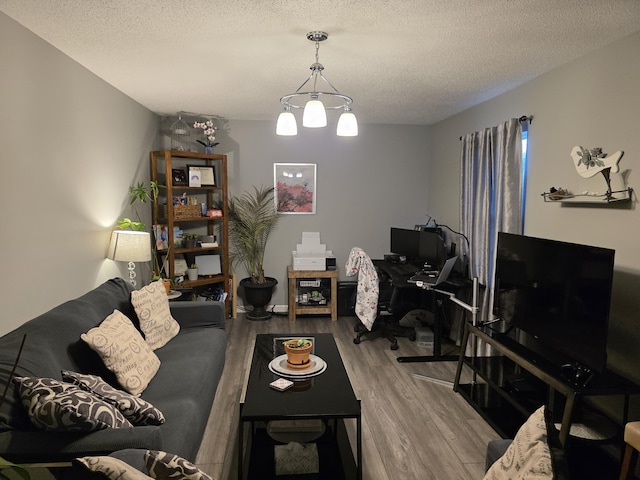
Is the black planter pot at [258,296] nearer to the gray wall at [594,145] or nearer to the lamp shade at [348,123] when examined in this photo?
the lamp shade at [348,123]

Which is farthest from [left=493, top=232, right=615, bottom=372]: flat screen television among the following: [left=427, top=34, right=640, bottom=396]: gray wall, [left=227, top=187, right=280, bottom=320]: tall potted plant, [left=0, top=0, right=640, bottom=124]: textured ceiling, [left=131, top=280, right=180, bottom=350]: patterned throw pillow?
[left=227, top=187, right=280, bottom=320]: tall potted plant

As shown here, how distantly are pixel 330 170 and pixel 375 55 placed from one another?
2705mm

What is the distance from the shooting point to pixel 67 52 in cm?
270

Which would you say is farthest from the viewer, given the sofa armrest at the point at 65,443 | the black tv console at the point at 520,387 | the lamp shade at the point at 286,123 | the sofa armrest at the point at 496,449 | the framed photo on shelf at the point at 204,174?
the framed photo on shelf at the point at 204,174

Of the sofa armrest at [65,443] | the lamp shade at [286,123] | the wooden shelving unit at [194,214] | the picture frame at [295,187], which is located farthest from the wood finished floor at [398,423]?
the picture frame at [295,187]

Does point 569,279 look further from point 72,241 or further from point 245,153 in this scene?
point 245,153

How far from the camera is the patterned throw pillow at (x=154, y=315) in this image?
2824 mm

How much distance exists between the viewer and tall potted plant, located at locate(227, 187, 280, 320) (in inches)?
201

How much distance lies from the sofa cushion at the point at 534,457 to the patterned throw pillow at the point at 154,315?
7.40ft

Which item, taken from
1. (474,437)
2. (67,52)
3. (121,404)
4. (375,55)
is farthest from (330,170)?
(121,404)

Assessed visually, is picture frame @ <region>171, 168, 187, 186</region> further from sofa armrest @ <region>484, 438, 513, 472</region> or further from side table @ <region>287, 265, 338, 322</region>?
sofa armrest @ <region>484, 438, 513, 472</region>

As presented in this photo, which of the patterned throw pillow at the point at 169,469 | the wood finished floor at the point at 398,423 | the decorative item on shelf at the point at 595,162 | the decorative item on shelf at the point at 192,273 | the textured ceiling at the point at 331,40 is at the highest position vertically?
the textured ceiling at the point at 331,40

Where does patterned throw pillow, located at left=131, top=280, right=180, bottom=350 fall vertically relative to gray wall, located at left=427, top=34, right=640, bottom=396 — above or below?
below

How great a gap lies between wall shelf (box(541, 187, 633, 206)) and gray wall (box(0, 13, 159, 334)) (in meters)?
3.19
